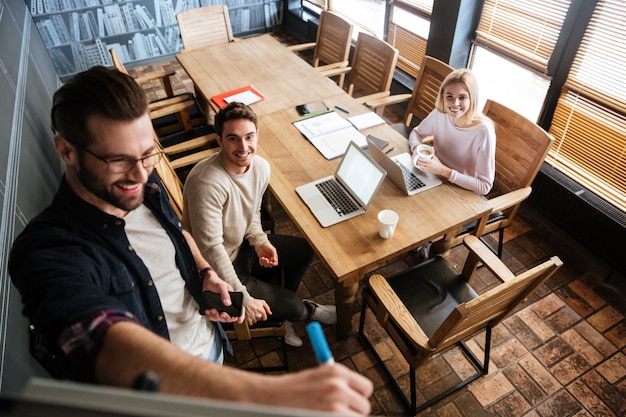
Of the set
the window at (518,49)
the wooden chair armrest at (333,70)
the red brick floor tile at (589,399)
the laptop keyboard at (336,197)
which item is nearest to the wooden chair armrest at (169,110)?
the wooden chair armrest at (333,70)

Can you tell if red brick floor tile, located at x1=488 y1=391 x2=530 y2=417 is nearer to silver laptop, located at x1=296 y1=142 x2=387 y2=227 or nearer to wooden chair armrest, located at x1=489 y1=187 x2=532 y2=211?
wooden chair armrest, located at x1=489 y1=187 x2=532 y2=211

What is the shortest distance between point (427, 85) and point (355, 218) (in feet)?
5.65

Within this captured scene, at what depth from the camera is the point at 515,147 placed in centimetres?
255

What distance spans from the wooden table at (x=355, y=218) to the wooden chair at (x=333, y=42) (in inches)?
62.4

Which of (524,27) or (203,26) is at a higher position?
(524,27)

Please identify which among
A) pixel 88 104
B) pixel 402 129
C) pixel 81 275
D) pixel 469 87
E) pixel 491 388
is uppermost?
pixel 88 104

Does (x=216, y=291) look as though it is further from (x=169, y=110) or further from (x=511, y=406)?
(x=169, y=110)

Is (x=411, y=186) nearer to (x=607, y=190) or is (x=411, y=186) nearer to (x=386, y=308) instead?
(x=386, y=308)

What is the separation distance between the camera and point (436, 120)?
265cm

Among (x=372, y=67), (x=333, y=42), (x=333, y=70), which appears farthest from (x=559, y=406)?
(x=333, y=42)

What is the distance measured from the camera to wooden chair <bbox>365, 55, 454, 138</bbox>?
315 cm

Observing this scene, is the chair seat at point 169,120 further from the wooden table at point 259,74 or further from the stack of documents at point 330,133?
the stack of documents at point 330,133

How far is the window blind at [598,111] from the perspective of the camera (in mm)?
2537

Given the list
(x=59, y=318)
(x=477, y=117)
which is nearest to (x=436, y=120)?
(x=477, y=117)
